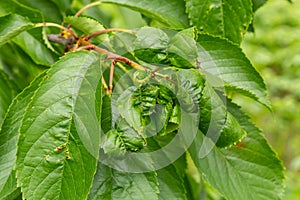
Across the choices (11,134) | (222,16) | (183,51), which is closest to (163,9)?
(222,16)

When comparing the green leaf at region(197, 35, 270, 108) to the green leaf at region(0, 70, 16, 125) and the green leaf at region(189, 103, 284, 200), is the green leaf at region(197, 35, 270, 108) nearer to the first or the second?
the green leaf at region(189, 103, 284, 200)

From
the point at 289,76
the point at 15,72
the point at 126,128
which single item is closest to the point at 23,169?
the point at 126,128

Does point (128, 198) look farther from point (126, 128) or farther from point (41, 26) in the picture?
point (41, 26)

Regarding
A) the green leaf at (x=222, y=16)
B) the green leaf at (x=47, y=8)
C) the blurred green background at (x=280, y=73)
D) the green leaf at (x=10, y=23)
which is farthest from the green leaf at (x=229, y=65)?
the blurred green background at (x=280, y=73)

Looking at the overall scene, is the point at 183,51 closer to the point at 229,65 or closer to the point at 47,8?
the point at 229,65

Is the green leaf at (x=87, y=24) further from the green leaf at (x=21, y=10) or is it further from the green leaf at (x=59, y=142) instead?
the green leaf at (x=59, y=142)

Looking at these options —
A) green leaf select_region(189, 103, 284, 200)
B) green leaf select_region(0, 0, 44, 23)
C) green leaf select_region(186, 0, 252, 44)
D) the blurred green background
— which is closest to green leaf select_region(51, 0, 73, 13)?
green leaf select_region(0, 0, 44, 23)
